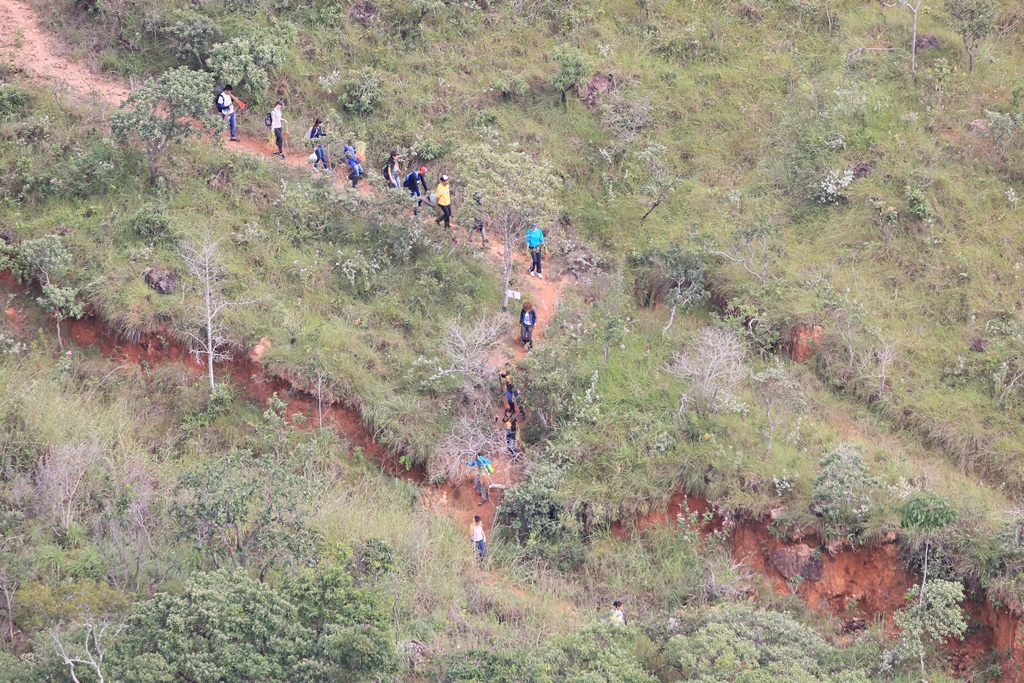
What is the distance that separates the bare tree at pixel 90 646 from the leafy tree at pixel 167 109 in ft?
28.4

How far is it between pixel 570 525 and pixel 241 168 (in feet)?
26.6

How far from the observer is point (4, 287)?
22.7 meters

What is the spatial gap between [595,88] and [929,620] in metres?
11.5

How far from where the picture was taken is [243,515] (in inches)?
721

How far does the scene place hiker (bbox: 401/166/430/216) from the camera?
2370 cm

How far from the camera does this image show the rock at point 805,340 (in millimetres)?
22547

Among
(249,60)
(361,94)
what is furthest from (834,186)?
(249,60)

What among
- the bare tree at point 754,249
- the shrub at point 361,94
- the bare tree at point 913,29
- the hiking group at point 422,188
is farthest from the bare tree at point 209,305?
the bare tree at point 913,29

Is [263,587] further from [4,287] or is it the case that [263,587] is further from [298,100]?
[298,100]

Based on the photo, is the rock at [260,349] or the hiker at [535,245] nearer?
the rock at [260,349]

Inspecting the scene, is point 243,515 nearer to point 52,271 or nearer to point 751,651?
point 52,271

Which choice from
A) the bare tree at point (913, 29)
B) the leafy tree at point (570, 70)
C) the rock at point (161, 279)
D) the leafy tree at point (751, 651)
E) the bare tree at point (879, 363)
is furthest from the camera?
the leafy tree at point (570, 70)

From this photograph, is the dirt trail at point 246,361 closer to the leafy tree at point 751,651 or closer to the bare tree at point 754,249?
the bare tree at point 754,249

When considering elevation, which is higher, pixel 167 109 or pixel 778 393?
pixel 167 109
